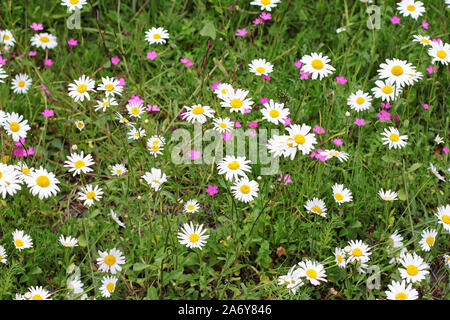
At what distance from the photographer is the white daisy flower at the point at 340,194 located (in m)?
2.55

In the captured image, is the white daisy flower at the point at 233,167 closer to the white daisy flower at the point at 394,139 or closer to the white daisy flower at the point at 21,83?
the white daisy flower at the point at 394,139

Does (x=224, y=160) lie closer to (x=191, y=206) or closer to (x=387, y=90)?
(x=191, y=206)

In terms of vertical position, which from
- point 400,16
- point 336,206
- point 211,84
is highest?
point 400,16

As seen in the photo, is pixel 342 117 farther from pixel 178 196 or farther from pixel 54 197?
pixel 54 197

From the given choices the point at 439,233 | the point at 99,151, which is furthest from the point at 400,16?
the point at 99,151

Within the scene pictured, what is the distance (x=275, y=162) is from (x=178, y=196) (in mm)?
578

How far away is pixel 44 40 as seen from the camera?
11.2ft

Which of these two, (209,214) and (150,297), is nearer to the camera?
(150,297)

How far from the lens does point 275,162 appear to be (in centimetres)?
271

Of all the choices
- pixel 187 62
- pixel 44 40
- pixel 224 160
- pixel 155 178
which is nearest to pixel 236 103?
pixel 224 160

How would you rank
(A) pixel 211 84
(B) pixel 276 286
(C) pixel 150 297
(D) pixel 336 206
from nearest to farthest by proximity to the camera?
(C) pixel 150 297, (B) pixel 276 286, (D) pixel 336 206, (A) pixel 211 84

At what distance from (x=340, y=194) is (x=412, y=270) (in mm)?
530

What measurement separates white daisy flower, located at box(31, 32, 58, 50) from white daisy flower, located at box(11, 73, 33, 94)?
32 cm

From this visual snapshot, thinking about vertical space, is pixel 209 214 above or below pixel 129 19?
below
